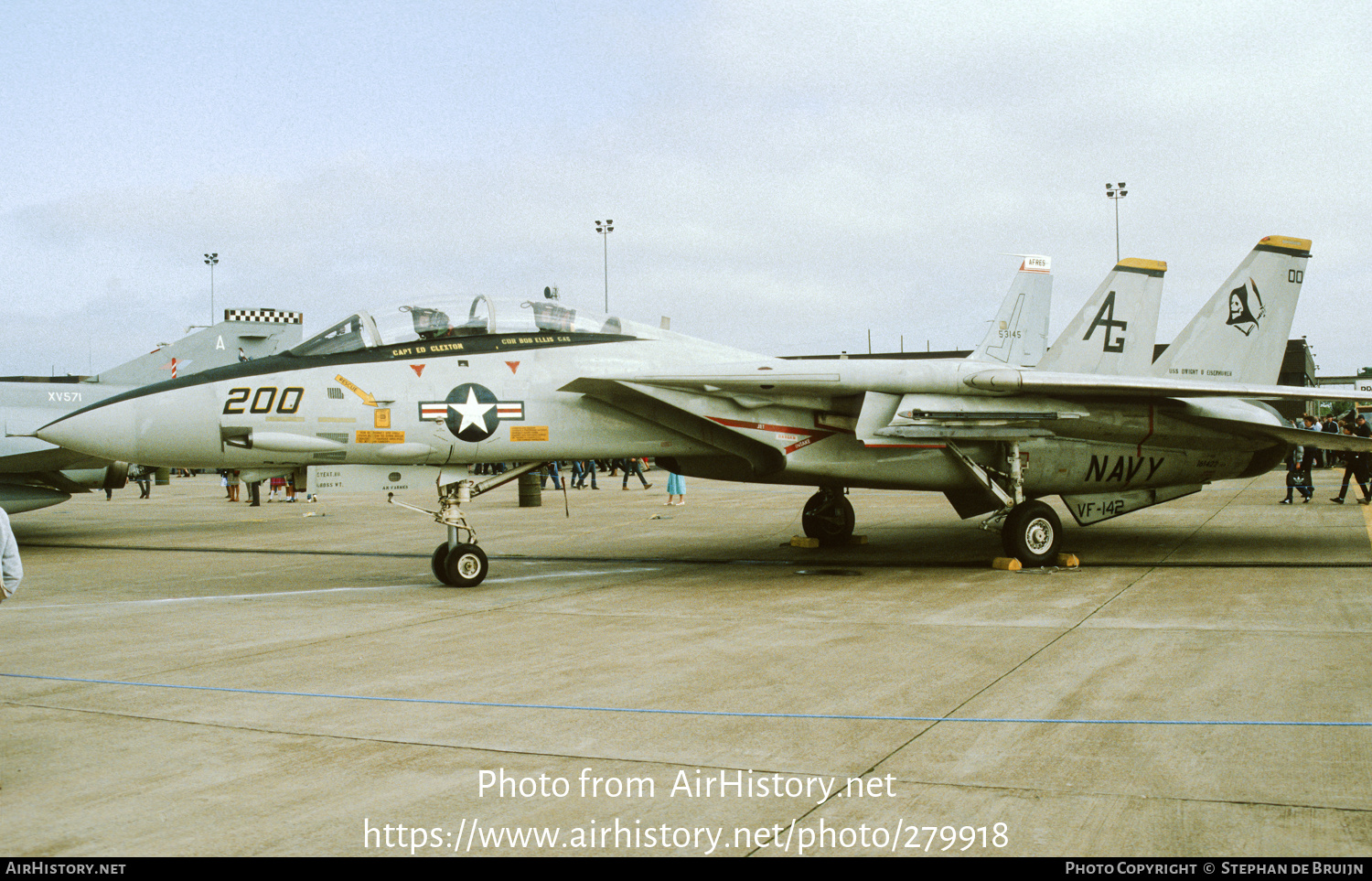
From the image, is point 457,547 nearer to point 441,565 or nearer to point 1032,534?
point 441,565

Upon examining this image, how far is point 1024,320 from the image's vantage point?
67.6ft

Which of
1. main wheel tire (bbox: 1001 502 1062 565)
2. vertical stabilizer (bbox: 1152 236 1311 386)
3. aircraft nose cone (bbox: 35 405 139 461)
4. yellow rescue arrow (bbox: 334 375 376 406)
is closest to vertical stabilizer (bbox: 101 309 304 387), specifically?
aircraft nose cone (bbox: 35 405 139 461)

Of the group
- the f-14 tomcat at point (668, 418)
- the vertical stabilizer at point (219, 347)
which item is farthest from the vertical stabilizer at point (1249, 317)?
the vertical stabilizer at point (219, 347)

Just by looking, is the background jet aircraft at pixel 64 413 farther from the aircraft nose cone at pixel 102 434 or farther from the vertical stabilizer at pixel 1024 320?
the vertical stabilizer at pixel 1024 320

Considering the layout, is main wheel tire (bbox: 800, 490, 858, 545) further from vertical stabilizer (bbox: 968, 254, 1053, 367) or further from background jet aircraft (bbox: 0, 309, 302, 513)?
background jet aircraft (bbox: 0, 309, 302, 513)

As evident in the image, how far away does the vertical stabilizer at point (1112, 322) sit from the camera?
13422 millimetres

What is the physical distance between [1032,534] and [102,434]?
9.27 m

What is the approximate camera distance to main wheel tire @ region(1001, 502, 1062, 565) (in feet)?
35.1

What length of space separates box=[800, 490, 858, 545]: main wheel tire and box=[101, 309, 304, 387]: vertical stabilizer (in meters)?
12.0

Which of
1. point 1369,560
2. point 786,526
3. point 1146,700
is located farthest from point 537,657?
point 786,526

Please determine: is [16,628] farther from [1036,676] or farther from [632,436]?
[1036,676]

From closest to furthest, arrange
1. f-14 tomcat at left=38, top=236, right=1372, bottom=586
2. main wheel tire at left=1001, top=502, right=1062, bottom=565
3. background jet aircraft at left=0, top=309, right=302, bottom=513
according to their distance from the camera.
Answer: f-14 tomcat at left=38, top=236, right=1372, bottom=586 < main wheel tire at left=1001, top=502, right=1062, bottom=565 < background jet aircraft at left=0, top=309, right=302, bottom=513

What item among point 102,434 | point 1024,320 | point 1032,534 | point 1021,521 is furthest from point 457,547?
point 1024,320
